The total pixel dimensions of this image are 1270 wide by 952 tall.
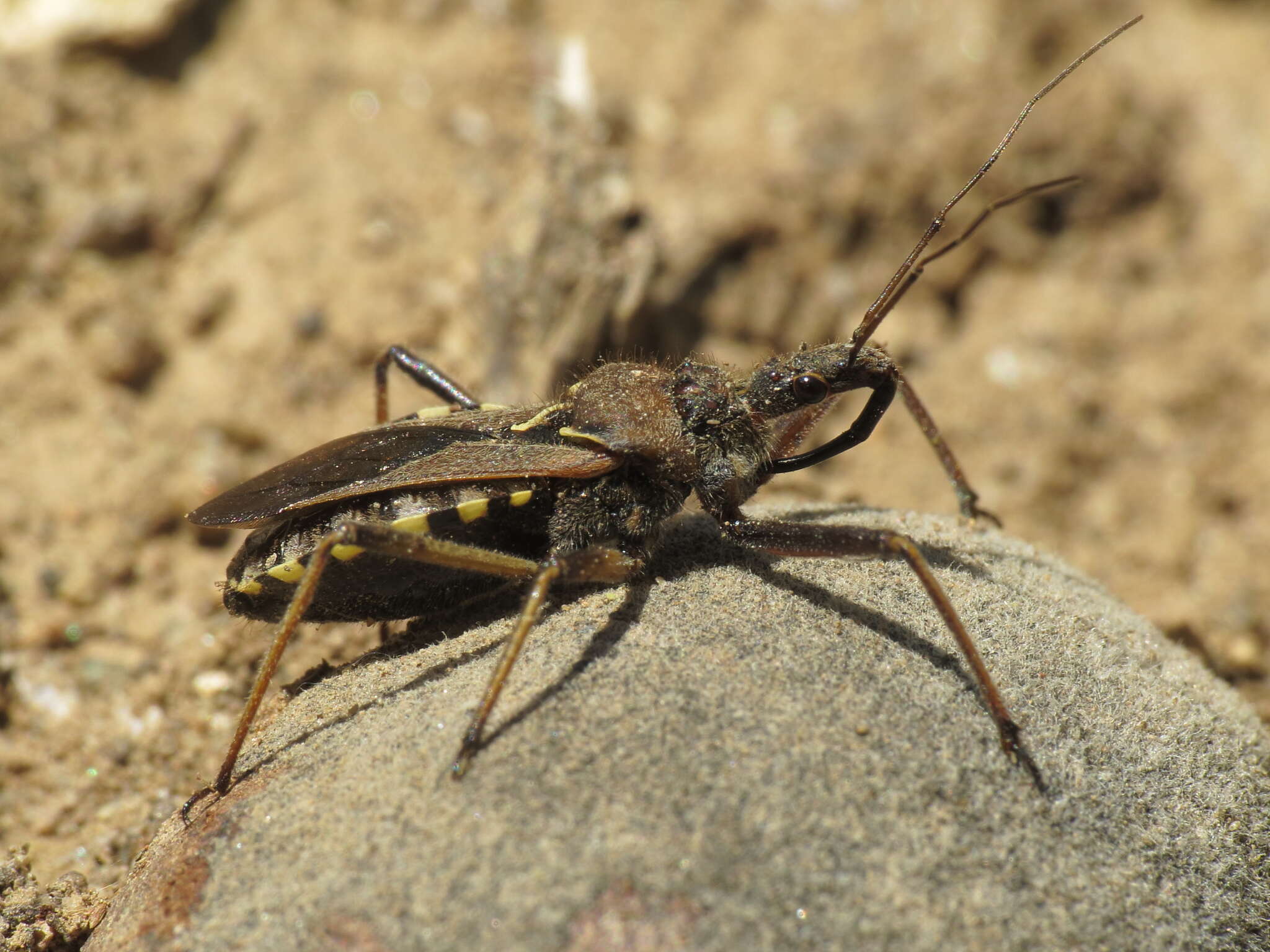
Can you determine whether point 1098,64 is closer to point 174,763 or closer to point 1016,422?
point 1016,422

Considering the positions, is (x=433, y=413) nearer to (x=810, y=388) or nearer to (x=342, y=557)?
(x=342, y=557)

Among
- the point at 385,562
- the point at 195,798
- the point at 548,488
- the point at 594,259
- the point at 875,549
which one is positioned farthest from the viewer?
the point at 594,259

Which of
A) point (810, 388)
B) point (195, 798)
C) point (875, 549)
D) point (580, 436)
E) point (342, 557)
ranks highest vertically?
point (810, 388)

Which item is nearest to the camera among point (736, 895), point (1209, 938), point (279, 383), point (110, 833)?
point (736, 895)

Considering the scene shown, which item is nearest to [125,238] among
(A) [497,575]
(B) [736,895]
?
(A) [497,575]

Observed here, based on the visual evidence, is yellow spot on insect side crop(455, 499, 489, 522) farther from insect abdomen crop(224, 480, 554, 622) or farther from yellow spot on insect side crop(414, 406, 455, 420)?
yellow spot on insect side crop(414, 406, 455, 420)

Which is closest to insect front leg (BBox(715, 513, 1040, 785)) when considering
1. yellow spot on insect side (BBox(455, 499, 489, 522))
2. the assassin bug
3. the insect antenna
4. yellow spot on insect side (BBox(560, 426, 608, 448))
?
the assassin bug

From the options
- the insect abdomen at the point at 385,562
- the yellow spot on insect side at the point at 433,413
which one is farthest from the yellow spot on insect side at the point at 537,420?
the yellow spot on insect side at the point at 433,413

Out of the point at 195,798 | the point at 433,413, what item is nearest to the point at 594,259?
the point at 433,413
